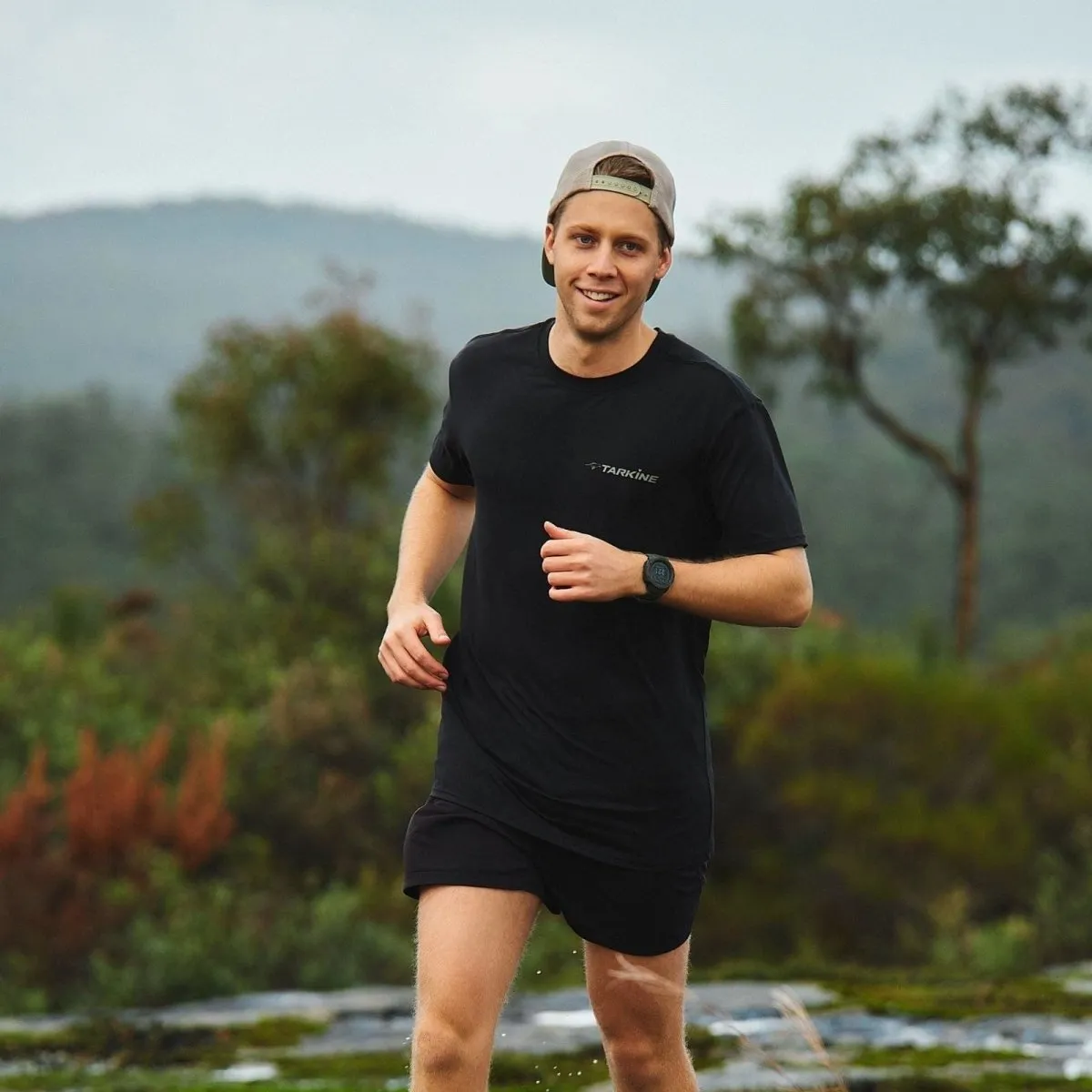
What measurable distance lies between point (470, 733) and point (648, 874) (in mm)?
421

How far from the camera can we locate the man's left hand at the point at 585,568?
3.31m

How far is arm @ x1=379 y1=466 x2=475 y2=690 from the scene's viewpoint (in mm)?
3592

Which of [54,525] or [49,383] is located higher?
[49,383]

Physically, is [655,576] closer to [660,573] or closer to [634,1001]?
[660,573]

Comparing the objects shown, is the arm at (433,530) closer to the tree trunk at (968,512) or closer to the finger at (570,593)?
the finger at (570,593)

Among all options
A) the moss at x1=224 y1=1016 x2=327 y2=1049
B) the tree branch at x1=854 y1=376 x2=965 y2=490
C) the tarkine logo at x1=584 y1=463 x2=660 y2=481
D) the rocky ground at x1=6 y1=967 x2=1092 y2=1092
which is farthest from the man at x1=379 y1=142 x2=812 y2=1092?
the tree branch at x1=854 y1=376 x2=965 y2=490

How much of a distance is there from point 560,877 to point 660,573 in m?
0.63

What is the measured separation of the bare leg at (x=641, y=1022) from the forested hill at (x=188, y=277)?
315 ft

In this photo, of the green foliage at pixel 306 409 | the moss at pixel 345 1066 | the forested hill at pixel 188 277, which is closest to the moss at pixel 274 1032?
the moss at pixel 345 1066

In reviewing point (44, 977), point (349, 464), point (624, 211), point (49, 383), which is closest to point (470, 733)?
point (624, 211)

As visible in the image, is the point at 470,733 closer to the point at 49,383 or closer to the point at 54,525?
the point at 54,525

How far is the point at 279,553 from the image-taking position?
22750 mm

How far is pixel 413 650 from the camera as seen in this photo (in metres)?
3.59

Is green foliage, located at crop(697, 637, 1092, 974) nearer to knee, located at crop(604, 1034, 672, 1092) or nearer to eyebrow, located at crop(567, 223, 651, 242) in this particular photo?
knee, located at crop(604, 1034, 672, 1092)
